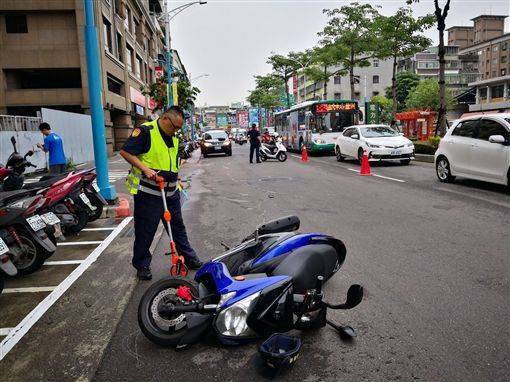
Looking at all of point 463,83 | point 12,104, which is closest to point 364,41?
point 12,104

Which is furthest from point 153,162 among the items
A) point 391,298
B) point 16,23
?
point 16,23

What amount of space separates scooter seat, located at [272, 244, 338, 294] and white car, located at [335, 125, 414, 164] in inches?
531

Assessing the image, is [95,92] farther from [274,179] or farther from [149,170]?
[274,179]

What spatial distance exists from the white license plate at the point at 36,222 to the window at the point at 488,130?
9.00 meters

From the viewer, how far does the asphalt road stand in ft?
9.63

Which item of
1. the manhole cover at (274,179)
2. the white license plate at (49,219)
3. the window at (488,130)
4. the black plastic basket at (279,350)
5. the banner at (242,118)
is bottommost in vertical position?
the manhole cover at (274,179)

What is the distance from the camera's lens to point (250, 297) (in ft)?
9.80

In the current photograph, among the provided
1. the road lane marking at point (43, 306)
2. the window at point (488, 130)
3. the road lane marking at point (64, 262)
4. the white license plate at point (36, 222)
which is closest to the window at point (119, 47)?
the window at point (488, 130)

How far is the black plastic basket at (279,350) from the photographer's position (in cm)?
273

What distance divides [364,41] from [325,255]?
32.7 metres

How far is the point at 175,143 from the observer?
4.71 meters

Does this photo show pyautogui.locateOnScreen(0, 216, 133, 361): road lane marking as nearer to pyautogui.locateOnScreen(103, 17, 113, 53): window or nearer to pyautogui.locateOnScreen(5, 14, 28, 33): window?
pyautogui.locateOnScreen(5, 14, 28, 33): window

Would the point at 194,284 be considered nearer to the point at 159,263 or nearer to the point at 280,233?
the point at 280,233

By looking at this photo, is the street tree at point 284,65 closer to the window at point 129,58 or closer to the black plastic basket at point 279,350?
the window at point 129,58
